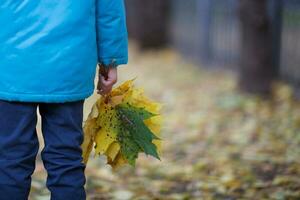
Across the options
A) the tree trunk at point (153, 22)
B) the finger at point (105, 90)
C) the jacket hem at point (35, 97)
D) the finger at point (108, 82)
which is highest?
the jacket hem at point (35, 97)

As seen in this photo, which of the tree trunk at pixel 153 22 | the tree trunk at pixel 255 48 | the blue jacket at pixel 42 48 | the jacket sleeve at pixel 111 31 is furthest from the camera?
the tree trunk at pixel 153 22

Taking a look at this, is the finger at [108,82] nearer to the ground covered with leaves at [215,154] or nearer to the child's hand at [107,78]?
the child's hand at [107,78]

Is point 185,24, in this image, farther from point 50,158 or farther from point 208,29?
point 50,158

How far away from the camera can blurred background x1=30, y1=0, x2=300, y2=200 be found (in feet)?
13.0

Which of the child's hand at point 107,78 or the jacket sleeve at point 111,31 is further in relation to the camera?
the child's hand at point 107,78

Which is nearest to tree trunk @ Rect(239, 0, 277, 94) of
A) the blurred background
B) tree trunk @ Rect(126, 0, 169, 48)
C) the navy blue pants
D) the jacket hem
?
the blurred background

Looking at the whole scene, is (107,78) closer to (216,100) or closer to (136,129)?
(136,129)

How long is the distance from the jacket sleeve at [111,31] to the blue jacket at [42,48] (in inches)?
3.7

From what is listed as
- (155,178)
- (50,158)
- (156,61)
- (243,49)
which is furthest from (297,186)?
(156,61)

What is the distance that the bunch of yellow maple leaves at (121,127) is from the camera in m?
2.97

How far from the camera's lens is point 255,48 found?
6645 mm

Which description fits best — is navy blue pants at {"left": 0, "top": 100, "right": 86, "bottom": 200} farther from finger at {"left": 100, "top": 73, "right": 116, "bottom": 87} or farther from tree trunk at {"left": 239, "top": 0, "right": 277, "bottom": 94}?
tree trunk at {"left": 239, "top": 0, "right": 277, "bottom": 94}

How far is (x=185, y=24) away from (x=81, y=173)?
7753 mm

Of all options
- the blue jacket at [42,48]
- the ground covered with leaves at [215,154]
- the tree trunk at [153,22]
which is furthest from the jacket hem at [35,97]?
the tree trunk at [153,22]
